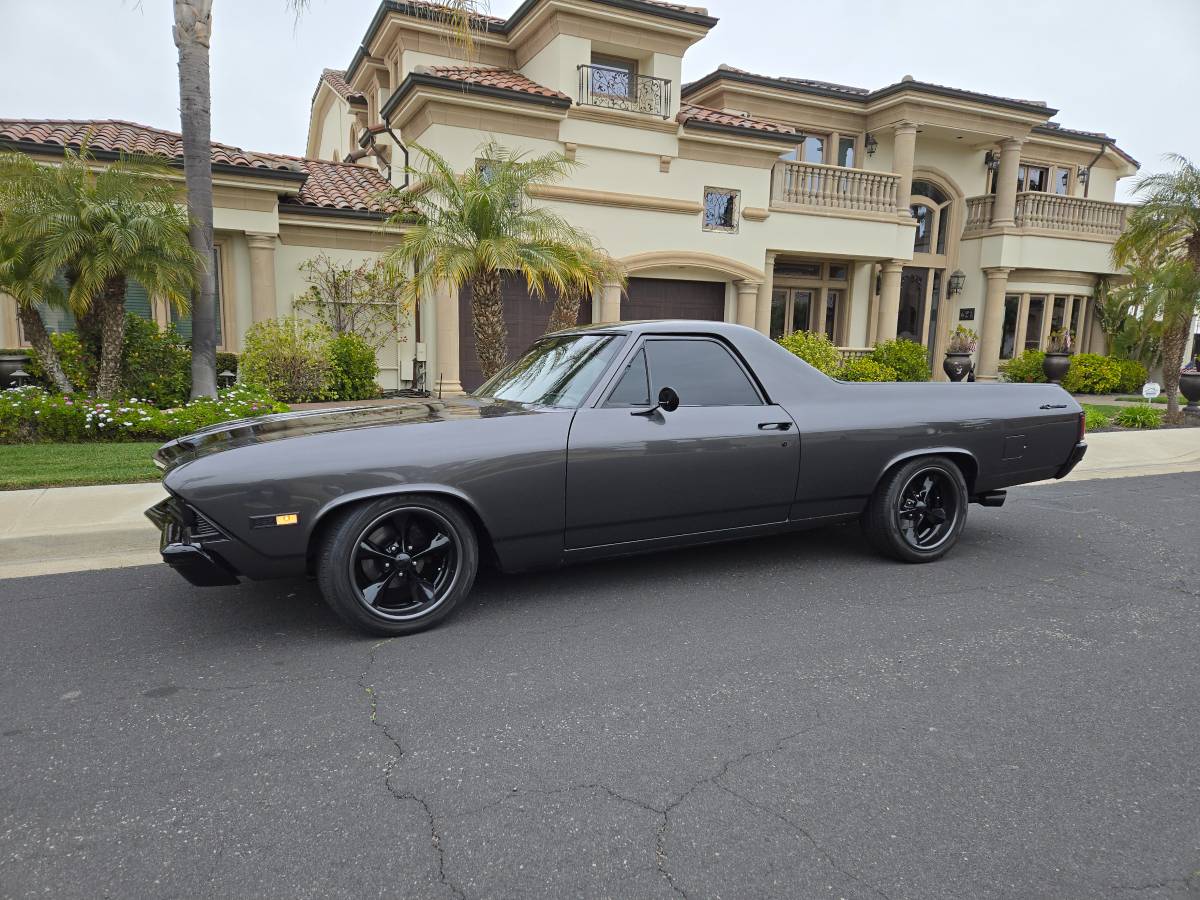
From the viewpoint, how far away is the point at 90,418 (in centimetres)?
848

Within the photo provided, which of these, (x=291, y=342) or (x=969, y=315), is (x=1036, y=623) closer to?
(x=291, y=342)

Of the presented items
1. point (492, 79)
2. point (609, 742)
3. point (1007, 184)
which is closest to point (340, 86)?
point (492, 79)

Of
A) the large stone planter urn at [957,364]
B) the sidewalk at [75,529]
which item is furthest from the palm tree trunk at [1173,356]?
the sidewalk at [75,529]

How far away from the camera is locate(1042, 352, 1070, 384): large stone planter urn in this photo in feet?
59.8

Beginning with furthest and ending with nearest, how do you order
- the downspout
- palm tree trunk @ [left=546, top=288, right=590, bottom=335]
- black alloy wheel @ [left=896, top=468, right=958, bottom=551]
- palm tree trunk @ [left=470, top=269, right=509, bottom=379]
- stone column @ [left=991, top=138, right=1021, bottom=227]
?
the downspout → stone column @ [left=991, top=138, right=1021, bottom=227] → palm tree trunk @ [left=546, top=288, right=590, bottom=335] → palm tree trunk @ [left=470, top=269, right=509, bottom=379] → black alloy wheel @ [left=896, top=468, right=958, bottom=551]

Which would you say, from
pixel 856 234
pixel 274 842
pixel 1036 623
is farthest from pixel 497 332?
pixel 856 234

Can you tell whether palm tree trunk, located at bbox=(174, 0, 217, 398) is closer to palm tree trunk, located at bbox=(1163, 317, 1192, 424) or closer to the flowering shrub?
the flowering shrub

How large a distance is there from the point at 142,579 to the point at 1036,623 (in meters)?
5.20

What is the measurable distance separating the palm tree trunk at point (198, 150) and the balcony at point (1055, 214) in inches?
773

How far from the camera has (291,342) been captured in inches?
487

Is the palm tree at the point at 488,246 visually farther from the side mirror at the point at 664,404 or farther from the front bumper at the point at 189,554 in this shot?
the front bumper at the point at 189,554

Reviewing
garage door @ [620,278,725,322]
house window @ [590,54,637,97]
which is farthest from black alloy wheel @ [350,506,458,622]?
house window @ [590,54,637,97]

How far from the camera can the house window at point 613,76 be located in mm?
15281

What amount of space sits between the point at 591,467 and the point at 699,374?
1.00 m
